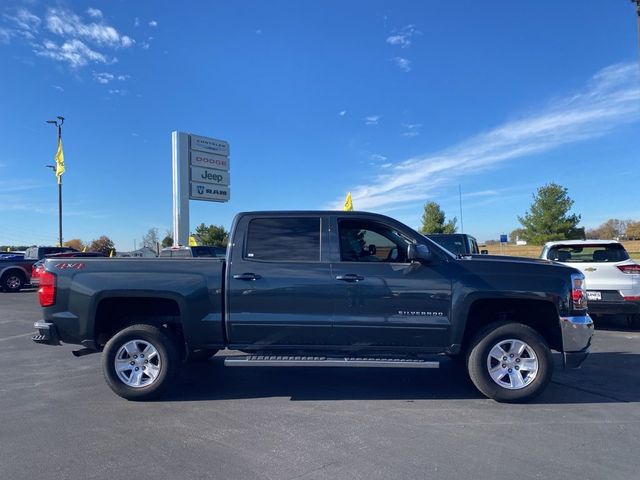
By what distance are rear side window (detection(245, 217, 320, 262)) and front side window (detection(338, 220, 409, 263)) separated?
33cm

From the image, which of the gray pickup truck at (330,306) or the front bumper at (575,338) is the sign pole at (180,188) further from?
the front bumper at (575,338)

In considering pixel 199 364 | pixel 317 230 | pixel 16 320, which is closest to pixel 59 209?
pixel 16 320

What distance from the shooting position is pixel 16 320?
470 inches

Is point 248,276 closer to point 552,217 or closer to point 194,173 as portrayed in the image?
point 194,173

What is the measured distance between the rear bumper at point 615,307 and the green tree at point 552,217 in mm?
29212

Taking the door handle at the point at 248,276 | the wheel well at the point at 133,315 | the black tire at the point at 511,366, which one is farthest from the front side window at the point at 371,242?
the wheel well at the point at 133,315

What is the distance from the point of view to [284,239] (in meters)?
5.58

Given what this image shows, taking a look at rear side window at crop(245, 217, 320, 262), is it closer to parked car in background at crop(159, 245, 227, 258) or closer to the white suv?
the white suv

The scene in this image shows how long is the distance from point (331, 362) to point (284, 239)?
4.78ft

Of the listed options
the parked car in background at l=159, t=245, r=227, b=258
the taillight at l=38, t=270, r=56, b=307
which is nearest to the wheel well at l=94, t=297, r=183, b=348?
the taillight at l=38, t=270, r=56, b=307

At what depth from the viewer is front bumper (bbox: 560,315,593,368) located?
514cm

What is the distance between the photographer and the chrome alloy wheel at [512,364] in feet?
17.0

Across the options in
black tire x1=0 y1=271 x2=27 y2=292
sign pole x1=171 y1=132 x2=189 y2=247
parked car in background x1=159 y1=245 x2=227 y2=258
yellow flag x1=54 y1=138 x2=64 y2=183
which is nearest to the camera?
parked car in background x1=159 y1=245 x2=227 y2=258

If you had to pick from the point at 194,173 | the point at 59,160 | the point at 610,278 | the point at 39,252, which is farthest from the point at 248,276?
the point at 59,160
